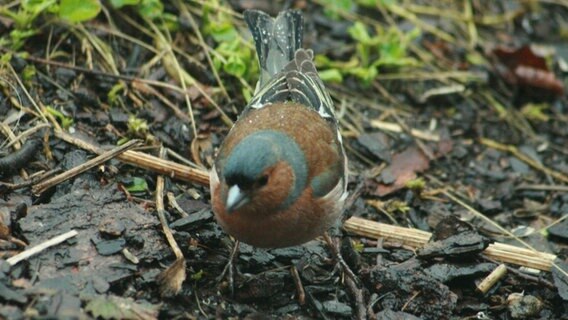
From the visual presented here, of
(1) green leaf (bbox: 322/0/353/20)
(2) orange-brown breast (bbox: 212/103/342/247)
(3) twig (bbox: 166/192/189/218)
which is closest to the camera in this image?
(2) orange-brown breast (bbox: 212/103/342/247)

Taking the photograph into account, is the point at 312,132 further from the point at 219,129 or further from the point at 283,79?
the point at 219,129

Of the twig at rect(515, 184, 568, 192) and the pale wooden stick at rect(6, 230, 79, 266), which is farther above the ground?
Answer: the pale wooden stick at rect(6, 230, 79, 266)

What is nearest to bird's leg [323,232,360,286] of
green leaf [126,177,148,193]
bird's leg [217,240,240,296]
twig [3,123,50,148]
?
bird's leg [217,240,240,296]

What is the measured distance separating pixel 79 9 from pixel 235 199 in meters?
2.48

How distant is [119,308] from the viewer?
13.6 feet

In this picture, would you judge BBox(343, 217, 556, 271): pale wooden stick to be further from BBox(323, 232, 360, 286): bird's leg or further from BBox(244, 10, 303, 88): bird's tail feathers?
BBox(244, 10, 303, 88): bird's tail feathers

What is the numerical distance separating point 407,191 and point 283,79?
1.38 meters

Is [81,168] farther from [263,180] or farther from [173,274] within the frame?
[263,180]

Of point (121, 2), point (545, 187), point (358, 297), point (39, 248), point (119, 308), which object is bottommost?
point (545, 187)

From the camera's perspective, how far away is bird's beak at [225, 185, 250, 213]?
4371 mm

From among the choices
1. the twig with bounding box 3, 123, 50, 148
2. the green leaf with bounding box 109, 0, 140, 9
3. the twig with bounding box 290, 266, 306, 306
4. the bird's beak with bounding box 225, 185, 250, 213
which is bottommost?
the twig with bounding box 290, 266, 306, 306

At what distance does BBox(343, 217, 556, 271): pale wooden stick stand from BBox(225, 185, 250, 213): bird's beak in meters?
1.38

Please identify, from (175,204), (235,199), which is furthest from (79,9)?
(235,199)

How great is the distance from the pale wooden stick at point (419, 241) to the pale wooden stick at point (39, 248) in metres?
1.93
